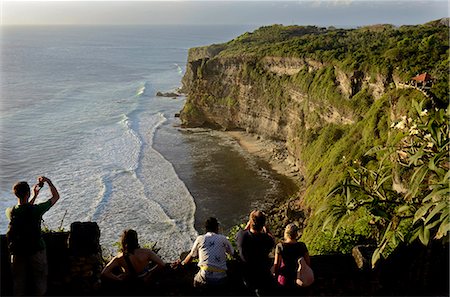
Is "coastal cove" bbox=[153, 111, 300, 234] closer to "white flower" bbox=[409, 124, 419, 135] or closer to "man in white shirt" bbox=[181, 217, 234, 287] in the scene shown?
"man in white shirt" bbox=[181, 217, 234, 287]

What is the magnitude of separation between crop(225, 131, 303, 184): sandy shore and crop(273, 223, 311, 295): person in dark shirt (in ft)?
101

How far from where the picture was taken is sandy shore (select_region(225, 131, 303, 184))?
40375 millimetres

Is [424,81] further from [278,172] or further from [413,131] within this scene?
[413,131]

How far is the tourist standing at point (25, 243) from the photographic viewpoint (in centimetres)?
689

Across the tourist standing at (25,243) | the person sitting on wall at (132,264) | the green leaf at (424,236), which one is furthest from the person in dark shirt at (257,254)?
the tourist standing at (25,243)

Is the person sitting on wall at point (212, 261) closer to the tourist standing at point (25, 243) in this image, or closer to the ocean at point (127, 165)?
the tourist standing at point (25, 243)

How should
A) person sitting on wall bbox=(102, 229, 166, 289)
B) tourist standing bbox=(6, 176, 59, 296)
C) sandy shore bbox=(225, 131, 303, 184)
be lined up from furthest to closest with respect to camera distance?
sandy shore bbox=(225, 131, 303, 184)
person sitting on wall bbox=(102, 229, 166, 289)
tourist standing bbox=(6, 176, 59, 296)

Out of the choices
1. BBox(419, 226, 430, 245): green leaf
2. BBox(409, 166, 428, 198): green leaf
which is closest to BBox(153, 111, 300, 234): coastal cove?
BBox(409, 166, 428, 198): green leaf

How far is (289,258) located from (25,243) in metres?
4.01

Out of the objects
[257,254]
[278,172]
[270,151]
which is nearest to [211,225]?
[257,254]

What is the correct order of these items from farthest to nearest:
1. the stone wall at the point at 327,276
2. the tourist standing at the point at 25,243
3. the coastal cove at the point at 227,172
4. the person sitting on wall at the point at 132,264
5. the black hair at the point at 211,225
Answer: the coastal cove at the point at 227,172, the black hair at the point at 211,225, the stone wall at the point at 327,276, the person sitting on wall at the point at 132,264, the tourist standing at the point at 25,243

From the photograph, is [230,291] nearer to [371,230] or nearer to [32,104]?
[371,230]

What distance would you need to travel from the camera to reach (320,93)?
4094 centimetres

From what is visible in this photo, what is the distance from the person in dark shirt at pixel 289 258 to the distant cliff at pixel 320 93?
4.20 meters
